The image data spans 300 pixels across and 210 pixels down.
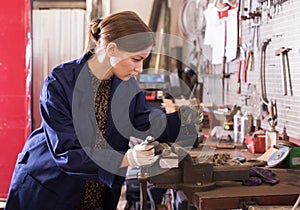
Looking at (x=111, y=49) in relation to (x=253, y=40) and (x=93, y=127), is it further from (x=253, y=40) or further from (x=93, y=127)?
(x=253, y=40)

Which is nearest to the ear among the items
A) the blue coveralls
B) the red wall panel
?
the blue coveralls

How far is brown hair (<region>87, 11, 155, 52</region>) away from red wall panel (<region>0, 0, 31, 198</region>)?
65.0 inches

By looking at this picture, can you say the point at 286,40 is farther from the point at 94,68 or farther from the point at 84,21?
the point at 84,21

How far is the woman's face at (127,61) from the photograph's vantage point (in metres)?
1.61

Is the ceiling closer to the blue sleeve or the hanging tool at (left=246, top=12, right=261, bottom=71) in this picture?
the hanging tool at (left=246, top=12, right=261, bottom=71)

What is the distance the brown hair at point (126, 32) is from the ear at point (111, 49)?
1 cm

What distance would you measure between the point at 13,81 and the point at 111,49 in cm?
172

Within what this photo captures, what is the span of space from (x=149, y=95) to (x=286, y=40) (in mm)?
1549

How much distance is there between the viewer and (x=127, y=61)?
1623 mm

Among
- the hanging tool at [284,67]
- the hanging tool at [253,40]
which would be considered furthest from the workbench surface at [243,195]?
the hanging tool at [253,40]

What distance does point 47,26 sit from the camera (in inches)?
144

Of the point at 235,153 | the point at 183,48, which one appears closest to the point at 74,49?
the point at 183,48

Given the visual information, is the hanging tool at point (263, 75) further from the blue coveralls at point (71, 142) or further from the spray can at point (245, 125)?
the blue coveralls at point (71, 142)

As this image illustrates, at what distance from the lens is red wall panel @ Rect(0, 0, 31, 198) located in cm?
310
